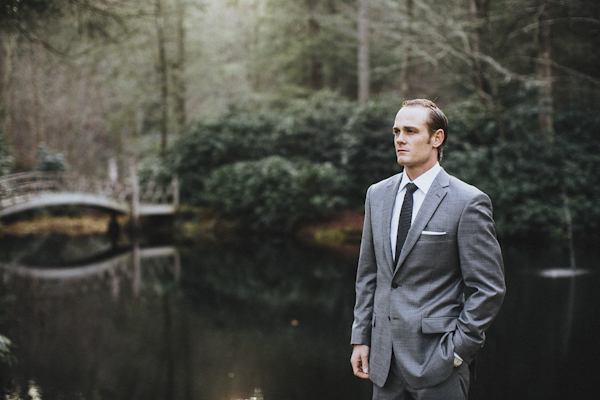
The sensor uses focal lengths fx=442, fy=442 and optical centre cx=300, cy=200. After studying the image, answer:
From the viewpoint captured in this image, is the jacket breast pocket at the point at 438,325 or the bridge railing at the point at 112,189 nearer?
the jacket breast pocket at the point at 438,325

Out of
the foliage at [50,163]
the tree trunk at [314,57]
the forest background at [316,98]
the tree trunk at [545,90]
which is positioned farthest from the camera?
the tree trunk at [314,57]

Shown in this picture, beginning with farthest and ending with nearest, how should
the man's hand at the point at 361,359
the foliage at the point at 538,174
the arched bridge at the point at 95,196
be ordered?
the arched bridge at the point at 95,196 → the foliage at the point at 538,174 → the man's hand at the point at 361,359

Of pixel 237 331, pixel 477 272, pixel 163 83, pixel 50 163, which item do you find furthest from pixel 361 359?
pixel 50 163

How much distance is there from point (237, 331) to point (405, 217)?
4280 millimetres

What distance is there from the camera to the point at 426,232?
1.75 metres

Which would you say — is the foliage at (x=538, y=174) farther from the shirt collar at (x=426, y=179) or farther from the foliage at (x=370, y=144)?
the shirt collar at (x=426, y=179)

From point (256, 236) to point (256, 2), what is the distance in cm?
1684

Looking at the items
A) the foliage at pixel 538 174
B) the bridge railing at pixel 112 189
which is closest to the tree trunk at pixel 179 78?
the bridge railing at pixel 112 189

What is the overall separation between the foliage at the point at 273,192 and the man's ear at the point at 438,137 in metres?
11.6

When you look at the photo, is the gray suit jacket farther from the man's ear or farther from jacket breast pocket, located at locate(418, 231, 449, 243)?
the man's ear

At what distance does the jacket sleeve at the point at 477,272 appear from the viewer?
5.39 feet

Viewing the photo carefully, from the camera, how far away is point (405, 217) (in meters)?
1.83

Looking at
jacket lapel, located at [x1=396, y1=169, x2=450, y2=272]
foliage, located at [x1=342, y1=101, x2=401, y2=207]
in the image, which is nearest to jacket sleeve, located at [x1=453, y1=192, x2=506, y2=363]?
jacket lapel, located at [x1=396, y1=169, x2=450, y2=272]

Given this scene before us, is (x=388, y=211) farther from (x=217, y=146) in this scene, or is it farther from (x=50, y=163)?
(x=50, y=163)
